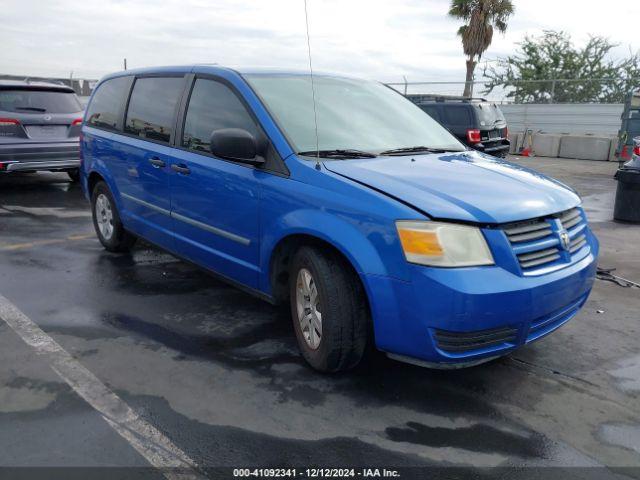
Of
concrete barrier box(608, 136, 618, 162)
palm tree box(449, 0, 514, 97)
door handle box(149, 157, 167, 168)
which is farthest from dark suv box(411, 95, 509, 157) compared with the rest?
palm tree box(449, 0, 514, 97)

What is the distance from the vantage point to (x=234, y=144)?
3.54 meters

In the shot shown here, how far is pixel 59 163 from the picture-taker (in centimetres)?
902

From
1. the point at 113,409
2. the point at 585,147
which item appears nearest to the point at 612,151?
the point at 585,147

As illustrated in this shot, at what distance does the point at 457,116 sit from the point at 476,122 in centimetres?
51

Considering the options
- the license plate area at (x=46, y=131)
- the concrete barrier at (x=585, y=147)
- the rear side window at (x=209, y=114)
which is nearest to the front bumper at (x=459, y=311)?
the rear side window at (x=209, y=114)

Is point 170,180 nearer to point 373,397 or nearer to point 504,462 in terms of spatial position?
point 373,397

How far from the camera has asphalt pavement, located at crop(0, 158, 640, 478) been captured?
2697mm

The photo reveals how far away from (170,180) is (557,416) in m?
3.03

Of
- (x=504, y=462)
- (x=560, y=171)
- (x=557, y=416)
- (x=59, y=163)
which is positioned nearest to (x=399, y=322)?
(x=504, y=462)

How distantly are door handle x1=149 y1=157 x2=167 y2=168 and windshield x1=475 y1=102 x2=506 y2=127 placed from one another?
994cm

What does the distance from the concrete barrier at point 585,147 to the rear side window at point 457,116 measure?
753 cm

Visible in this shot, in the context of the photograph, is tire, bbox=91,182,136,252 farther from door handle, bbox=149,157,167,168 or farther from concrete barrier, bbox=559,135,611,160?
concrete barrier, bbox=559,135,611,160

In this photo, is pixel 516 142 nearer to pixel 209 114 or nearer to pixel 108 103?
pixel 108 103

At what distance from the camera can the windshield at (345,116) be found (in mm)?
3812
